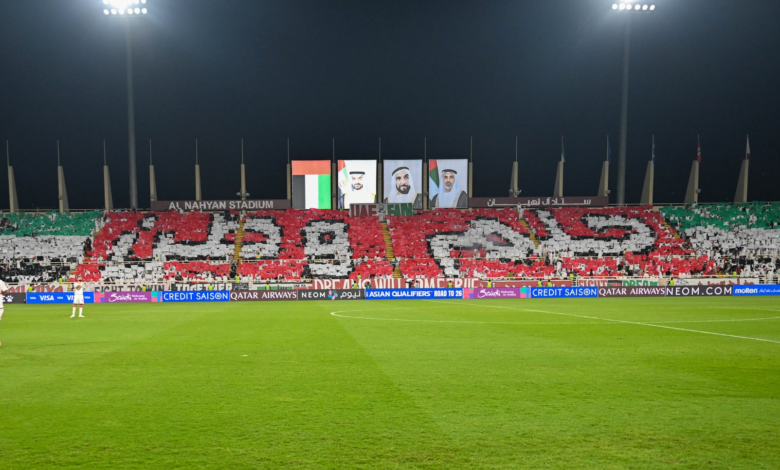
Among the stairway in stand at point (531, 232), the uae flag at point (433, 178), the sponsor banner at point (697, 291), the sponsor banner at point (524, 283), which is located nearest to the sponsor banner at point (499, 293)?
the sponsor banner at point (524, 283)

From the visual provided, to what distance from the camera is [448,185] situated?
46.0 m

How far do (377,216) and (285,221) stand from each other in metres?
8.09

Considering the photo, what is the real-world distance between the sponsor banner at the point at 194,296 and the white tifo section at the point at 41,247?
12449 mm

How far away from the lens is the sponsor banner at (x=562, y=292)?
3172cm

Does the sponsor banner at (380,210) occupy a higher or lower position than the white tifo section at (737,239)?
higher

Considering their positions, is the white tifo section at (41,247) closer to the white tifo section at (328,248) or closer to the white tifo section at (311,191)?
the white tifo section at (328,248)

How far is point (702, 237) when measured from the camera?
40344mm

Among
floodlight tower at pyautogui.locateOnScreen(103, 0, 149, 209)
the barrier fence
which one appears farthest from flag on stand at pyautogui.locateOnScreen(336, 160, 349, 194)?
floodlight tower at pyautogui.locateOnScreen(103, 0, 149, 209)

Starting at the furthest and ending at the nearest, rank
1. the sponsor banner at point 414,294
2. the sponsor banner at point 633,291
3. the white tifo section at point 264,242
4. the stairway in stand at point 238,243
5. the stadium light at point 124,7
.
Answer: the white tifo section at point 264,242 → the stairway in stand at point 238,243 → the stadium light at point 124,7 → the sponsor banner at point 414,294 → the sponsor banner at point 633,291

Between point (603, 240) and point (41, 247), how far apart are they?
145 feet

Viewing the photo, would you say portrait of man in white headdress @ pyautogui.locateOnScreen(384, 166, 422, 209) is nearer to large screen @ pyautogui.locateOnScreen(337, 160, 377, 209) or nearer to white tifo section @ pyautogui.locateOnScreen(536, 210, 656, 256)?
large screen @ pyautogui.locateOnScreen(337, 160, 377, 209)

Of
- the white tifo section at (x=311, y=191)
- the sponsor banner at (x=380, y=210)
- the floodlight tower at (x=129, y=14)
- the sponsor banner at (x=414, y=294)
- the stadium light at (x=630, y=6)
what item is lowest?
the sponsor banner at (x=414, y=294)

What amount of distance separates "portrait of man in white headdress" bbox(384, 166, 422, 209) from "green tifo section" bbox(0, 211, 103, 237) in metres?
25.3

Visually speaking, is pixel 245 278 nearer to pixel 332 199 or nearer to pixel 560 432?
pixel 332 199
